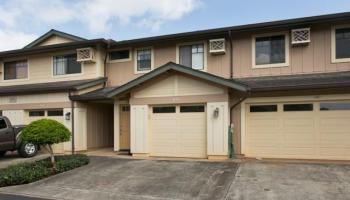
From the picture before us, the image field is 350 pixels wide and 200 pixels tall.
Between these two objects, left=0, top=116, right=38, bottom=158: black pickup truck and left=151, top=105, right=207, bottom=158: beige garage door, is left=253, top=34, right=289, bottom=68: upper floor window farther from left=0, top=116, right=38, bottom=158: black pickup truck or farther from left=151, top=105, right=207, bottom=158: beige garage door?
left=0, top=116, right=38, bottom=158: black pickup truck

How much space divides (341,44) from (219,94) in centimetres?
517

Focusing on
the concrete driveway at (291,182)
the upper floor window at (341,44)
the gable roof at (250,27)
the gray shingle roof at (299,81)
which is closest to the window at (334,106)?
the gray shingle roof at (299,81)

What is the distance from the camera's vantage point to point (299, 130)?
12789 millimetres

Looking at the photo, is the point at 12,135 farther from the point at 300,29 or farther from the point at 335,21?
the point at 335,21

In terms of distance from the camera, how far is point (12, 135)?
14312mm

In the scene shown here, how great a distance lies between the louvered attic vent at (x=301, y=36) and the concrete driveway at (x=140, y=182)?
218 inches

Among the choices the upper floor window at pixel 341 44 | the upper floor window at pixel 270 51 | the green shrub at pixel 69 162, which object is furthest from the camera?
the upper floor window at pixel 270 51

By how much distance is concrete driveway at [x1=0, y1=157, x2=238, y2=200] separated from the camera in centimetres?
895

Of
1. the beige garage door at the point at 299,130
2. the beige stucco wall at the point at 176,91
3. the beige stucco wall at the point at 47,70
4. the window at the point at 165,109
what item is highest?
the beige stucco wall at the point at 47,70

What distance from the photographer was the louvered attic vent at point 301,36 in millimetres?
13242

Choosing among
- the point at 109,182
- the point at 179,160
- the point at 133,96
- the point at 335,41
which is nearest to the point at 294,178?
the point at 179,160

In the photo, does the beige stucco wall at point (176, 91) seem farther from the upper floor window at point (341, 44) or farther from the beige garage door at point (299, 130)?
the upper floor window at point (341, 44)

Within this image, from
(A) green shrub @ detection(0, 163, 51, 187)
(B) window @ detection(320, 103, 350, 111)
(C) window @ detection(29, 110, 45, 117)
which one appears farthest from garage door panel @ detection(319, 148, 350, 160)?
(C) window @ detection(29, 110, 45, 117)

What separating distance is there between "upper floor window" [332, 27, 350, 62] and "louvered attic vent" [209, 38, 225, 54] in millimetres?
4328
